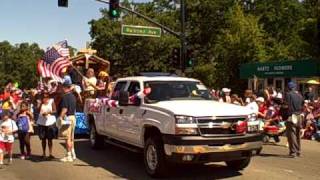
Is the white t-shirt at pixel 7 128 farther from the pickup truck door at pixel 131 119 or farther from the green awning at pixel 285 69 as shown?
the green awning at pixel 285 69

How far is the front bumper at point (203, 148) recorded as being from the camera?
10367 mm

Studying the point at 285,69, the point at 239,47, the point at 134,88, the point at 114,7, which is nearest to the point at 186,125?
the point at 134,88

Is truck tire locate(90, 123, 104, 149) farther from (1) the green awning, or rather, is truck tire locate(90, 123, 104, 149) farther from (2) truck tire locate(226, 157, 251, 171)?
(1) the green awning

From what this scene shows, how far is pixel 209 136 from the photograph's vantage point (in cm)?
1049

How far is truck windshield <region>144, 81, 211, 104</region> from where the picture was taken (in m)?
12.1

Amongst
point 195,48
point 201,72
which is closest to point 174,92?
point 201,72

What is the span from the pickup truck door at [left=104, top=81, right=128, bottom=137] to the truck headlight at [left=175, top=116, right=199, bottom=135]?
3.06m

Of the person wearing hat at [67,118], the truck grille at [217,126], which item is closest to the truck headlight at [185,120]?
the truck grille at [217,126]

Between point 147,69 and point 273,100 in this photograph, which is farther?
point 147,69

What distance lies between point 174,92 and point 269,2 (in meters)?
50.5

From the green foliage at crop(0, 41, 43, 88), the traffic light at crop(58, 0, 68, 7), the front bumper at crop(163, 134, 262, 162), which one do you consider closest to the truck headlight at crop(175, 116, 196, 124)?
the front bumper at crop(163, 134, 262, 162)

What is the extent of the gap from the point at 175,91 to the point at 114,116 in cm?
198

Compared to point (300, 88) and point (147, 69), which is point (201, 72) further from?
point (300, 88)

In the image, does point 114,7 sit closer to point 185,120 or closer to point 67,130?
point 67,130
